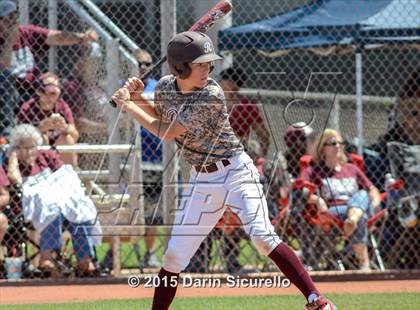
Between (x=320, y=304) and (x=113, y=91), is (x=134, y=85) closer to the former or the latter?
(x=320, y=304)

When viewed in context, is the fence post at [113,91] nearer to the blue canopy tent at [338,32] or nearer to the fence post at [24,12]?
the fence post at [24,12]

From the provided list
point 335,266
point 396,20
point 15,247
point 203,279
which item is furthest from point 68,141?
point 396,20

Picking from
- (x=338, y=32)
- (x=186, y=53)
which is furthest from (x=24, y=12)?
(x=186, y=53)

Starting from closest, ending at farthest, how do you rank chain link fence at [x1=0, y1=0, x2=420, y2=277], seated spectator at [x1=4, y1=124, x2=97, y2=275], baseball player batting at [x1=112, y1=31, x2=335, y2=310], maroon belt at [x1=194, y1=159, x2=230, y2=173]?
baseball player batting at [x1=112, y1=31, x2=335, y2=310], maroon belt at [x1=194, y1=159, x2=230, y2=173], seated spectator at [x1=4, y1=124, x2=97, y2=275], chain link fence at [x1=0, y1=0, x2=420, y2=277]

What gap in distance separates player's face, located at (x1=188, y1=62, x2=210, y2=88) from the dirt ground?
8.38 ft

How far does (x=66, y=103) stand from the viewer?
9.72m

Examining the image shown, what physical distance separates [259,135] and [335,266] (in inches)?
57.4

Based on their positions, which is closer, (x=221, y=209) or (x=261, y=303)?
(x=221, y=209)

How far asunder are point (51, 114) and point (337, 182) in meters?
2.79

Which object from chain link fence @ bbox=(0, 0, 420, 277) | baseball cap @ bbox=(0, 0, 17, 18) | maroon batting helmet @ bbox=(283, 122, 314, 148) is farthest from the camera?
maroon batting helmet @ bbox=(283, 122, 314, 148)

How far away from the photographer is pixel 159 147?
9852 mm

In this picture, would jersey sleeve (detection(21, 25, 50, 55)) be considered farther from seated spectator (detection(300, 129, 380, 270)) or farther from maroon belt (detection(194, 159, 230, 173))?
maroon belt (detection(194, 159, 230, 173))

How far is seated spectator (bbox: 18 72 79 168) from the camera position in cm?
941

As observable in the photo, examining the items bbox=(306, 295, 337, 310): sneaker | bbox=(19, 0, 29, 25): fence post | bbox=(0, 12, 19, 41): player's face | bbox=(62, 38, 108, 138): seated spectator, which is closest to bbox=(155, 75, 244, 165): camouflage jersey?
bbox=(306, 295, 337, 310): sneaker
